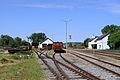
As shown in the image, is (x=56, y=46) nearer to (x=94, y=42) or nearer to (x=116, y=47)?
(x=116, y=47)

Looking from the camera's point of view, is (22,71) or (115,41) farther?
(115,41)

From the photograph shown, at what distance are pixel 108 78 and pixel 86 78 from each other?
1.17 m

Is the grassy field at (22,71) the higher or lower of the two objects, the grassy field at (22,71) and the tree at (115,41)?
the lower

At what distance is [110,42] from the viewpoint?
12119cm

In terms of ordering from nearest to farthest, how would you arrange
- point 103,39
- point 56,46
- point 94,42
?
1. point 56,46
2. point 103,39
3. point 94,42

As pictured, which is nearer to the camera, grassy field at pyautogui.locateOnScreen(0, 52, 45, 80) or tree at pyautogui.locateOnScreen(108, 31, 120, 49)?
grassy field at pyautogui.locateOnScreen(0, 52, 45, 80)

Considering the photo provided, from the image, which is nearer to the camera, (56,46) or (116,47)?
(56,46)

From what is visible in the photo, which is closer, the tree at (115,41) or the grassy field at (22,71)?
the grassy field at (22,71)

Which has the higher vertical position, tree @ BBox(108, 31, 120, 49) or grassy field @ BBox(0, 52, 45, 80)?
tree @ BBox(108, 31, 120, 49)

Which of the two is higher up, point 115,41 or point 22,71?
point 115,41

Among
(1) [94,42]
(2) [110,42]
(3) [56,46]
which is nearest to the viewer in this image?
(3) [56,46]

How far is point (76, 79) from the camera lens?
2000cm

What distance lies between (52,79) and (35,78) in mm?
1127

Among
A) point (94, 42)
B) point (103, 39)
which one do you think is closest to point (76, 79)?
point (103, 39)
